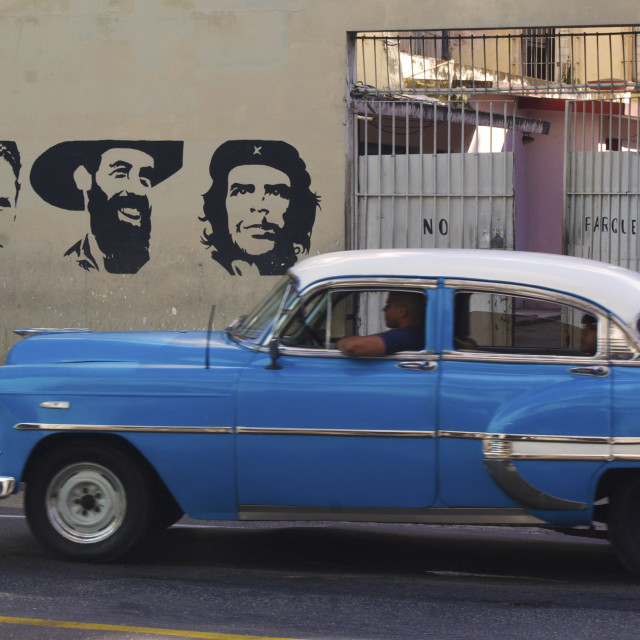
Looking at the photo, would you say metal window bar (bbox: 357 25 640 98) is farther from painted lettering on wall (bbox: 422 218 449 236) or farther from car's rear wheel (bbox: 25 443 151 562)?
car's rear wheel (bbox: 25 443 151 562)

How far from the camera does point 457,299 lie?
5578 millimetres

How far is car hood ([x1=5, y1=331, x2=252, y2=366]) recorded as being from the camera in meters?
5.75

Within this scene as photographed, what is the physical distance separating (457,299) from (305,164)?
6.91 meters

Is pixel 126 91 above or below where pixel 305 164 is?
above

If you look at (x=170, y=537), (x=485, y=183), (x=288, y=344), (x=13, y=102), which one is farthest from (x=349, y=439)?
(x=13, y=102)

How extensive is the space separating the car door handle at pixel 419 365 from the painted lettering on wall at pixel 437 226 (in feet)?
21.7

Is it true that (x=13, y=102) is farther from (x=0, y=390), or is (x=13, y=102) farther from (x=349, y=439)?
(x=349, y=439)

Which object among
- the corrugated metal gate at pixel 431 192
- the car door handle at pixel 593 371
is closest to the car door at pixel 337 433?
the car door handle at pixel 593 371

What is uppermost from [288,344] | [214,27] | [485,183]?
[214,27]

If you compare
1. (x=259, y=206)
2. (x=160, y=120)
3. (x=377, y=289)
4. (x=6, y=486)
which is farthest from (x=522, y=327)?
Answer: (x=160, y=120)

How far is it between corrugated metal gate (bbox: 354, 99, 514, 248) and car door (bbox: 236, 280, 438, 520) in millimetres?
6420

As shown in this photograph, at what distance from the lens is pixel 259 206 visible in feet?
40.4

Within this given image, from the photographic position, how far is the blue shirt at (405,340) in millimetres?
5566

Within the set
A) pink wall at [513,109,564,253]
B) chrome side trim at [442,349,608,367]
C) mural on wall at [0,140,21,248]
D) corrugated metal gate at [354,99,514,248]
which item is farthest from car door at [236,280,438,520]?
pink wall at [513,109,564,253]
